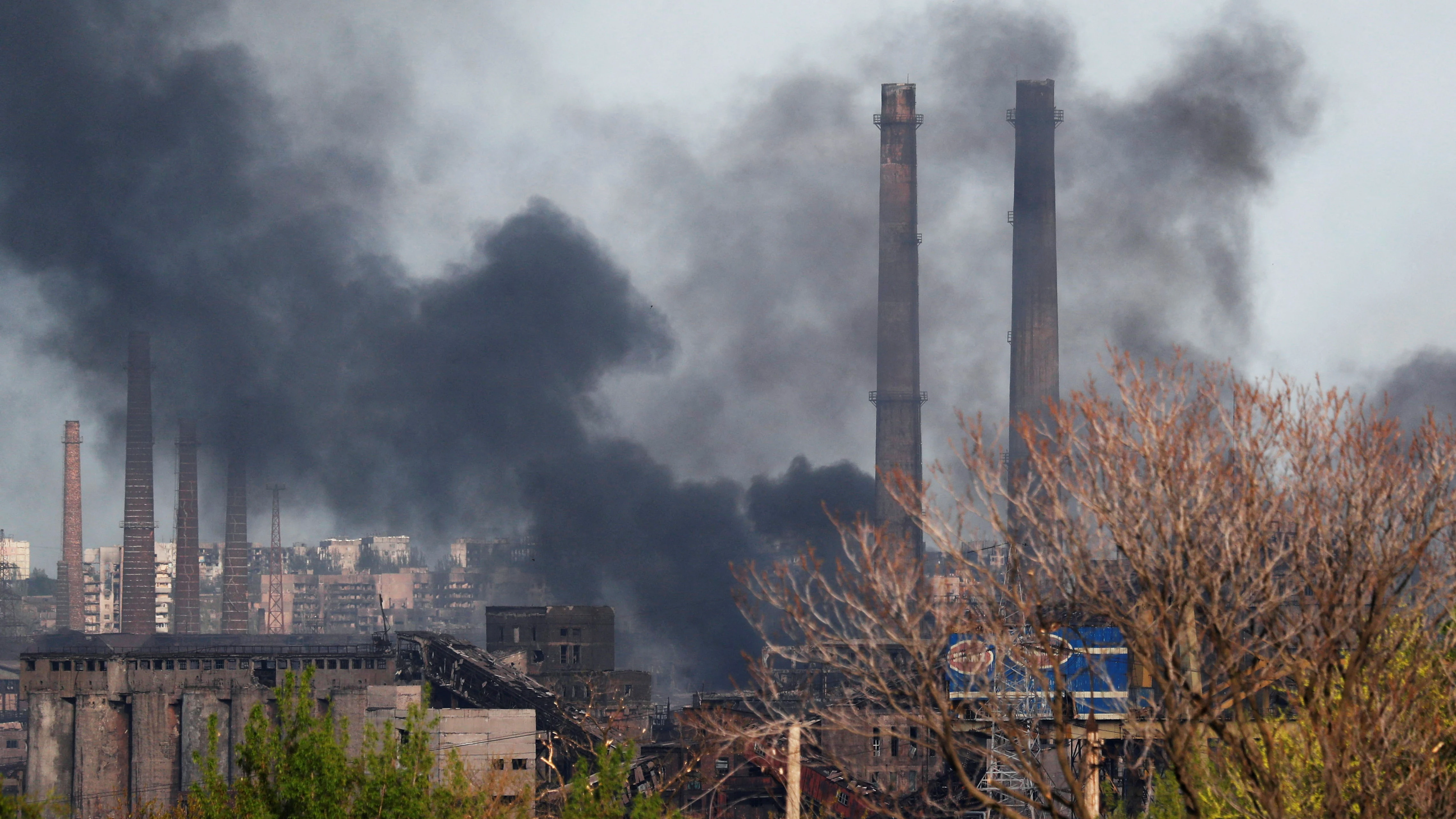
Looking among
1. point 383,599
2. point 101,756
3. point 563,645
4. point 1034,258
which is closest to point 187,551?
point 563,645

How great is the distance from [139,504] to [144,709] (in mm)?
38180

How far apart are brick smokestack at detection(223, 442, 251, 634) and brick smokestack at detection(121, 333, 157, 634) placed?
11.8 meters

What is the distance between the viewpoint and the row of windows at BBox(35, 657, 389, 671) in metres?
62.5

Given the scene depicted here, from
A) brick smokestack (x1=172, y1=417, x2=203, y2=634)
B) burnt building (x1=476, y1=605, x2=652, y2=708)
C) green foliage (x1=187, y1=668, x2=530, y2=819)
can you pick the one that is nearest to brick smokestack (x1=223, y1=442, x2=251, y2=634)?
brick smokestack (x1=172, y1=417, x2=203, y2=634)

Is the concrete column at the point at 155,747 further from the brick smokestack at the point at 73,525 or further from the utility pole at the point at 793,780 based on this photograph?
the brick smokestack at the point at 73,525

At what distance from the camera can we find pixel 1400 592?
1395cm

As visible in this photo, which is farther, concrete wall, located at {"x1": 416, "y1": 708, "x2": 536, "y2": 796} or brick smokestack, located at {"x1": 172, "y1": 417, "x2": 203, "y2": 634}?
brick smokestack, located at {"x1": 172, "y1": 417, "x2": 203, "y2": 634}

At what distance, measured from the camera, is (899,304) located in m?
97.4

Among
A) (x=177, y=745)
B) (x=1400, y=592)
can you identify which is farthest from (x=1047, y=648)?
(x=177, y=745)

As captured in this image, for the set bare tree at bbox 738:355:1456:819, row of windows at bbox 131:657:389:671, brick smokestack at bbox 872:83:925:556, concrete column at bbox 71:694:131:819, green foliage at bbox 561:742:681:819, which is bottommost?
concrete column at bbox 71:694:131:819

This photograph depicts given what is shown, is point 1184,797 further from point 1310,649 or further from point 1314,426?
point 1314,426

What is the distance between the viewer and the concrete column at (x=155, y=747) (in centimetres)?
5981

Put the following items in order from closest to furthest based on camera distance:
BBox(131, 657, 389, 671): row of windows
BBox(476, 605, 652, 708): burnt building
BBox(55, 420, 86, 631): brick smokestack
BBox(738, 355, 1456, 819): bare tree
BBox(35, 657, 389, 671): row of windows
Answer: BBox(738, 355, 1456, 819): bare tree → BBox(35, 657, 389, 671): row of windows → BBox(131, 657, 389, 671): row of windows → BBox(476, 605, 652, 708): burnt building → BBox(55, 420, 86, 631): brick smokestack

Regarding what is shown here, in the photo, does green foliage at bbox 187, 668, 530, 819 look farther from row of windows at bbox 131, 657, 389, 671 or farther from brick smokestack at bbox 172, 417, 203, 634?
brick smokestack at bbox 172, 417, 203, 634
